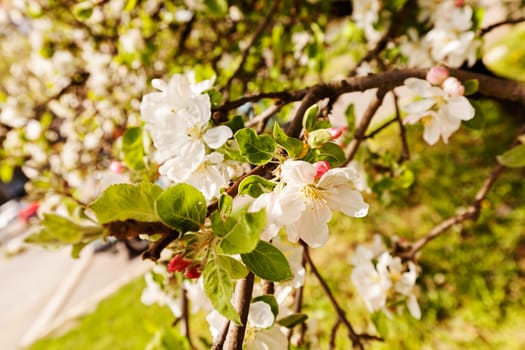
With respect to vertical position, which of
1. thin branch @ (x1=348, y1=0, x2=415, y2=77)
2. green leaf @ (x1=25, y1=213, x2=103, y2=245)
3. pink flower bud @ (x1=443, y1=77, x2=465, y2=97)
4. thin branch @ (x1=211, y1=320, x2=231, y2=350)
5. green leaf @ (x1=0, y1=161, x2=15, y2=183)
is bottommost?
green leaf @ (x1=0, y1=161, x2=15, y2=183)

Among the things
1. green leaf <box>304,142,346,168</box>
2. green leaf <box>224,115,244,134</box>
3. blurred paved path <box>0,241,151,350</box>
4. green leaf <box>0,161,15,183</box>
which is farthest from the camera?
blurred paved path <box>0,241,151,350</box>

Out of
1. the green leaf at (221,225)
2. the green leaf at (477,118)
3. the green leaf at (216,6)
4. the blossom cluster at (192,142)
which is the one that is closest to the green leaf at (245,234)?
the green leaf at (221,225)

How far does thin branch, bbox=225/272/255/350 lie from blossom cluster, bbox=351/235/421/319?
79 centimetres

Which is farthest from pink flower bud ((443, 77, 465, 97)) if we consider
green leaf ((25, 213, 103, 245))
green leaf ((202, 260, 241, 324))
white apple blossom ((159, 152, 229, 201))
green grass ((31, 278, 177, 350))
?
green grass ((31, 278, 177, 350))

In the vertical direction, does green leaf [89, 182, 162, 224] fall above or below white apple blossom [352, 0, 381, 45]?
above

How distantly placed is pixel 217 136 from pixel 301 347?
2.32 feet

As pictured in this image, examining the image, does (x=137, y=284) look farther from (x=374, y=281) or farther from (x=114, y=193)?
(x=114, y=193)

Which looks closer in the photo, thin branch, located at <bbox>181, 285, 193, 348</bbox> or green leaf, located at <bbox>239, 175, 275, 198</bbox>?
green leaf, located at <bbox>239, 175, 275, 198</bbox>

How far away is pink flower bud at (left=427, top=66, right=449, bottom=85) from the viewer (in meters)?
0.95

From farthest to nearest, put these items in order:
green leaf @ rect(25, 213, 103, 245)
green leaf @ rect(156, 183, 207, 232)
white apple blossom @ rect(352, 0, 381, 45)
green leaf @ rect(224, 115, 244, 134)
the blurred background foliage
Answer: the blurred background foliage → white apple blossom @ rect(352, 0, 381, 45) → green leaf @ rect(224, 115, 244, 134) → green leaf @ rect(156, 183, 207, 232) → green leaf @ rect(25, 213, 103, 245)

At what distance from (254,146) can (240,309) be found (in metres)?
0.27

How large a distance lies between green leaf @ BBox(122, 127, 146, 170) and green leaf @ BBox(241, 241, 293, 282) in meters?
0.63

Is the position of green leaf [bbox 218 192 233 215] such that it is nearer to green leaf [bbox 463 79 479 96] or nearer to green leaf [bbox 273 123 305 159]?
green leaf [bbox 273 123 305 159]

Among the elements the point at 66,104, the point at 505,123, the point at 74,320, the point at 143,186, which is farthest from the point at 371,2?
the point at 74,320
